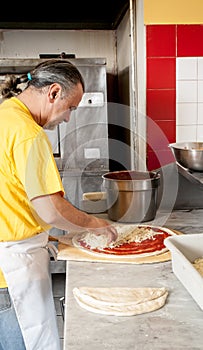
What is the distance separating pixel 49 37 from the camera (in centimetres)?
342

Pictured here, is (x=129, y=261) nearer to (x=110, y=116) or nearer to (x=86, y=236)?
(x=86, y=236)

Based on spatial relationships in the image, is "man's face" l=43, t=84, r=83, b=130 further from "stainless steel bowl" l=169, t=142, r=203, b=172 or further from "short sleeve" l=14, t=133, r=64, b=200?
"stainless steel bowl" l=169, t=142, r=203, b=172

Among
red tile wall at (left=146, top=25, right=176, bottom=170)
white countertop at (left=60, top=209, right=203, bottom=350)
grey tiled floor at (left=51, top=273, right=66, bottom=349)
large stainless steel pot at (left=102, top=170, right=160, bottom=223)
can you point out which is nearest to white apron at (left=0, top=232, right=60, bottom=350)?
A: white countertop at (left=60, top=209, right=203, bottom=350)

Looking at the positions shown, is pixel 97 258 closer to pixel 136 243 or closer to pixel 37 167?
pixel 136 243

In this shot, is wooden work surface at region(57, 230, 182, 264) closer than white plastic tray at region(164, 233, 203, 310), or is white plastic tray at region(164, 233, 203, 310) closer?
white plastic tray at region(164, 233, 203, 310)

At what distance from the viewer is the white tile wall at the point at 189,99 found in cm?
256

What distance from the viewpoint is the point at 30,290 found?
1.43 metres

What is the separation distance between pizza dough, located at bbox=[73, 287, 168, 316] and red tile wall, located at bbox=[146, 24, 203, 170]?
5.16 ft

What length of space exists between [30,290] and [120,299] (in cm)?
45

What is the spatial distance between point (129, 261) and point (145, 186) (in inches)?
16.9

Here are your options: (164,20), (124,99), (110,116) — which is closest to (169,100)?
(164,20)

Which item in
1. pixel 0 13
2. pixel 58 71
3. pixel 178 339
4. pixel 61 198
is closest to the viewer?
pixel 178 339

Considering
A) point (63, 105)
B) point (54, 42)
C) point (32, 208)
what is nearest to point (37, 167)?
point (32, 208)

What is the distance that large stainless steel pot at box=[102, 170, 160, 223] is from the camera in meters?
1.72
